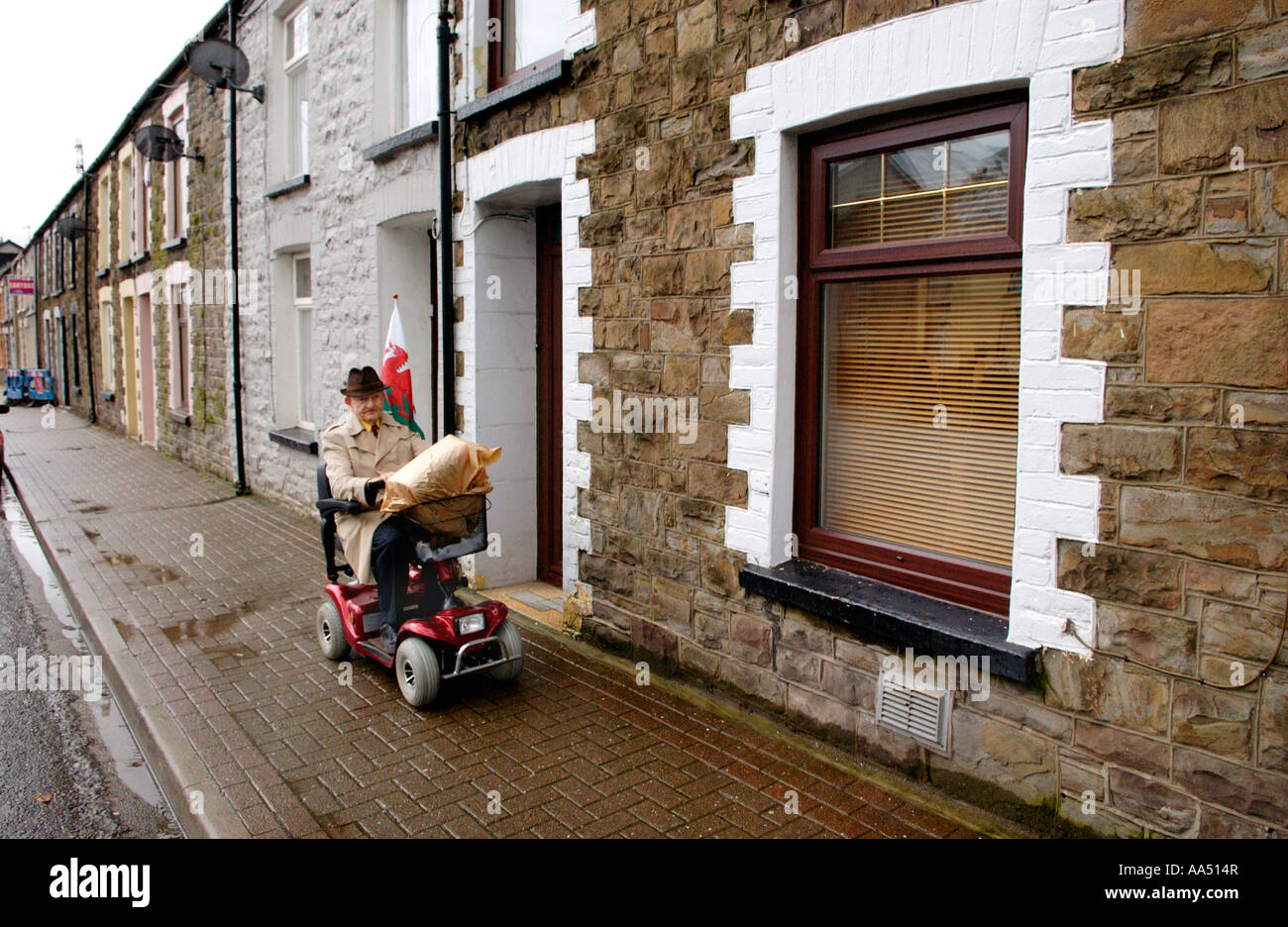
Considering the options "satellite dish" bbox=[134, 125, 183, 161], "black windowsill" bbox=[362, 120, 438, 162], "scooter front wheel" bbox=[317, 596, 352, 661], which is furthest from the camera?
"satellite dish" bbox=[134, 125, 183, 161]

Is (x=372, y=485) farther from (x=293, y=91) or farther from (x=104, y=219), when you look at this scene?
(x=104, y=219)

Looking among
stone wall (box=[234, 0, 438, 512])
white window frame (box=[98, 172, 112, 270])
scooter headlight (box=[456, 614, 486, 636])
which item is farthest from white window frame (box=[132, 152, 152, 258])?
scooter headlight (box=[456, 614, 486, 636])

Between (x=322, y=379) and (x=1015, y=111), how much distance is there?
26.1ft

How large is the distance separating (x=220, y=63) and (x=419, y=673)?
30.9 feet

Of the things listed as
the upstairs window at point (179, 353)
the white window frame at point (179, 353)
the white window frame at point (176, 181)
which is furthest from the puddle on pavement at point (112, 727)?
the white window frame at point (176, 181)

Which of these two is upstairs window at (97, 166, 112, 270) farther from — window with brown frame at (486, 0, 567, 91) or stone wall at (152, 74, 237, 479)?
window with brown frame at (486, 0, 567, 91)

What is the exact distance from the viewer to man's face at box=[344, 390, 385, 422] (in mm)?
5531

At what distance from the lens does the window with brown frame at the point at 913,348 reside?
13.2 ft

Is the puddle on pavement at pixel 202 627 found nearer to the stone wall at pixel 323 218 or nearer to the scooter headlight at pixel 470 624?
the scooter headlight at pixel 470 624

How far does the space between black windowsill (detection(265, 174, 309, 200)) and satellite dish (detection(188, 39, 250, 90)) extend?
1.41m

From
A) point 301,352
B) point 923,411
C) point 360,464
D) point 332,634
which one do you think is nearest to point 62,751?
point 332,634

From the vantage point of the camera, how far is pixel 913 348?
173 inches
